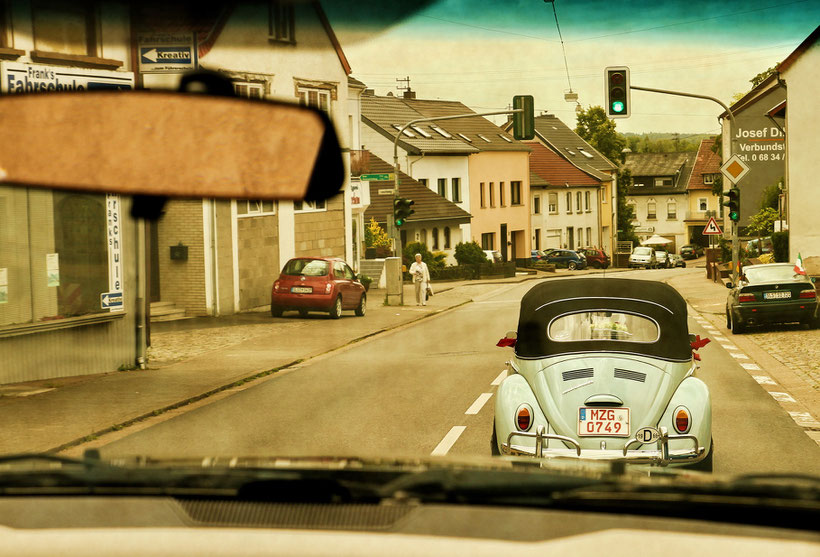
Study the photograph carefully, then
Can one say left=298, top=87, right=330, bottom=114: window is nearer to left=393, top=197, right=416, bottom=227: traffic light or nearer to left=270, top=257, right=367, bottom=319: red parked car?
left=270, top=257, right=367, bottom=319: red parked car

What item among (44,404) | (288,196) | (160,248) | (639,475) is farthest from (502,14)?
(44,404)

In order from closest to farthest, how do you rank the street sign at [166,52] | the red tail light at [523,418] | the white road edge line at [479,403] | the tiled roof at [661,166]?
the street sign at [166,52]
the tiled roof at [661,166]
the red tail light at [523,418]
the white road edge line at [479,403]

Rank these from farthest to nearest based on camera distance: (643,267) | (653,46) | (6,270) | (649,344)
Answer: (6,270) → (649,344) → (643,267) → (653,46)

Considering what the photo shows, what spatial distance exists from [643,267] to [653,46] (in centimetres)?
441

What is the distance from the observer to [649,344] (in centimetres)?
791

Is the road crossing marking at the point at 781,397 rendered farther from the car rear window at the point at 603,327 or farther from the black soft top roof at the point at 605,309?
the car rear window at the point at 603,327

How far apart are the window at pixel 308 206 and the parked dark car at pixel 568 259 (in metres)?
3.93

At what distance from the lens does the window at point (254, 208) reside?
3.27 meters

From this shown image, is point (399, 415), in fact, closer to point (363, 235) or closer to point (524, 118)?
point (363, 235)

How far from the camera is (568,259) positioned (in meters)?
7.65

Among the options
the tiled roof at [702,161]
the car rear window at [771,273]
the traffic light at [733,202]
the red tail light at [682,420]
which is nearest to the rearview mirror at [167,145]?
the tiled roof at [702,161]

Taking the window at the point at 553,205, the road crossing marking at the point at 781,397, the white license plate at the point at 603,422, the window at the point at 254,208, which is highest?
the window at the point at 553,205

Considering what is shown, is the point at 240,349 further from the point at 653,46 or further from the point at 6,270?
the point at 653,46

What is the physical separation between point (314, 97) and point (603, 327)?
5.45 meters
